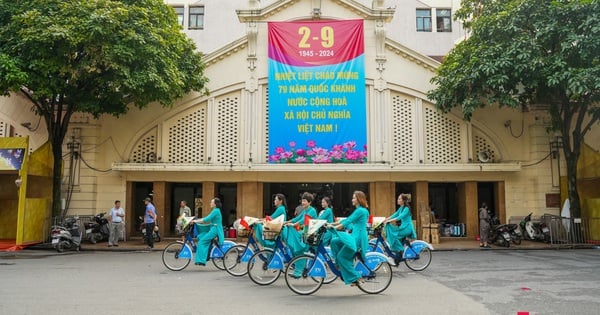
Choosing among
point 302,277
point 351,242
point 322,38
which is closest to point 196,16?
point 322,38

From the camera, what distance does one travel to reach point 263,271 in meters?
9.23

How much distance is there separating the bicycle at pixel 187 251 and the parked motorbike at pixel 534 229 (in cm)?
1217

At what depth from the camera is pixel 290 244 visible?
30.6ft

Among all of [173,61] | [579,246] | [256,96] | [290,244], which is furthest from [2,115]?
[579,246]

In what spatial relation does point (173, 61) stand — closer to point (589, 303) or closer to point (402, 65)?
point (402, 65)

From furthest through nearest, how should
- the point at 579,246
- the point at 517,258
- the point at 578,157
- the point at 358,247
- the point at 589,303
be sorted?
the point at 578,157
the point at 579,246
the point at 517,258
the point at 358,247
the point at 589,303

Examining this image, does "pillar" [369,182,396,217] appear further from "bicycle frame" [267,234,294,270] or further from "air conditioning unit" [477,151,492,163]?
"bicycle frame" [267,234,294,270]

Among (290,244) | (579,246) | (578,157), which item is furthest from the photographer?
(578,157)

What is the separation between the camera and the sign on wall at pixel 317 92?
17.9 metres

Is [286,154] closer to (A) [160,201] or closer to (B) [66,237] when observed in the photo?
(A) [160,201]

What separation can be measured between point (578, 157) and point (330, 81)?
980cm

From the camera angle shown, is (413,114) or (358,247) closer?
(358,247)

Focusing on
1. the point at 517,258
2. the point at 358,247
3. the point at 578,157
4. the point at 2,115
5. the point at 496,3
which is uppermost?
the point at 496,3

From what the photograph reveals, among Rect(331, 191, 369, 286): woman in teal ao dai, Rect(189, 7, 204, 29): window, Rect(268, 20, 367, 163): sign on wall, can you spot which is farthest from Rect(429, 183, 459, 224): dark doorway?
Rect(189, 7, 204, 29): window
